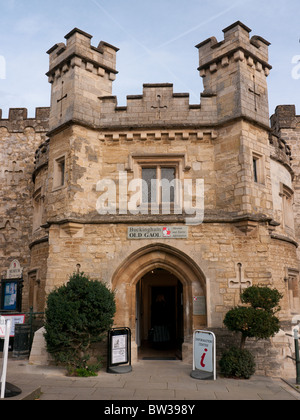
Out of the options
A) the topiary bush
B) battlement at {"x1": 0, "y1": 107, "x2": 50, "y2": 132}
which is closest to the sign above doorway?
the topiary bush

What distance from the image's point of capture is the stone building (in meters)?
9.94

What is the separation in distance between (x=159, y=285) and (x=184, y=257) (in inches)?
193

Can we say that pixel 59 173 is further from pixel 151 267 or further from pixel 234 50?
pixel 234 50

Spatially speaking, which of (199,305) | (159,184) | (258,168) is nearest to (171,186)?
(159,184)

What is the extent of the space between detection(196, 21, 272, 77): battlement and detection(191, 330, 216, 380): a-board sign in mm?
7743

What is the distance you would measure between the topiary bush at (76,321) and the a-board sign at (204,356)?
215 centimetres

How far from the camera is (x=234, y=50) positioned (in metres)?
10.9

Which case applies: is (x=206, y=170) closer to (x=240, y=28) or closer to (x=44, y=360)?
(x=240, y=28)

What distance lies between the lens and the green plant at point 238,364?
332 inches

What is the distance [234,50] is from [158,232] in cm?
575

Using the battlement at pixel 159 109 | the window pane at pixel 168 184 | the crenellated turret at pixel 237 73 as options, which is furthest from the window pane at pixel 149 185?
the crenellated turret at pixel 237 73

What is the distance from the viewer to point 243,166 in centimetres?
1019
